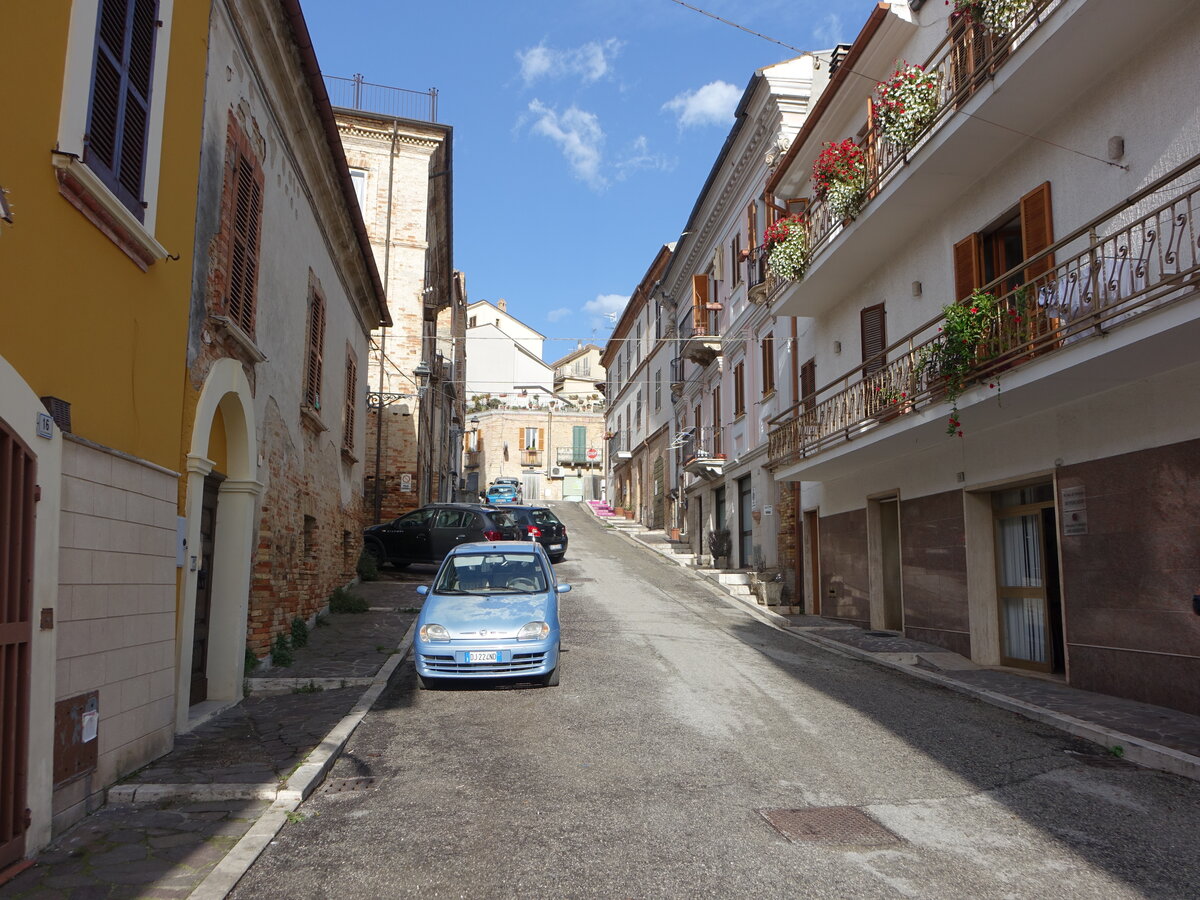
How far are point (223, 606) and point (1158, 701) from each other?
9.22 m

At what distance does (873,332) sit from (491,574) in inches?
329

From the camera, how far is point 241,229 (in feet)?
29.9

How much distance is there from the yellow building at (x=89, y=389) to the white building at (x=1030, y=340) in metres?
7.88

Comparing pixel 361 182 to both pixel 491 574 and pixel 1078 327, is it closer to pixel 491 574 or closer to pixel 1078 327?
pixel 491 574

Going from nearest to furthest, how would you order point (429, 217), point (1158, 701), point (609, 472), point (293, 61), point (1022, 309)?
point (1158, 701) < point (1022, 309) < point (293, 61) < point (429, 217) < point (609, 472)

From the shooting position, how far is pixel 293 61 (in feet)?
34.5

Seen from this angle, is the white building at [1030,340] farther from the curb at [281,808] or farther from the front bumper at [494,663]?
the curb at [281,808]

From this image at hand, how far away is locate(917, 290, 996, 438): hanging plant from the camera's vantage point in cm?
1038

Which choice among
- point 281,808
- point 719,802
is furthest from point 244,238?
point 719,802

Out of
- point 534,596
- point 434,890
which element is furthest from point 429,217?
point 434,890

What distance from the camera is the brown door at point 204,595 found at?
8.56 m

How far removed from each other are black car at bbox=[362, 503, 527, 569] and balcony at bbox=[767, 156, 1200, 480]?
972 cm

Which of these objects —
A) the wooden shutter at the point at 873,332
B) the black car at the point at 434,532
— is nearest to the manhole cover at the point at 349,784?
the wooden shutter at the point at 873,332

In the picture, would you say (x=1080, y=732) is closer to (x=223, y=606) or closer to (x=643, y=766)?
(x=643, y=766)
